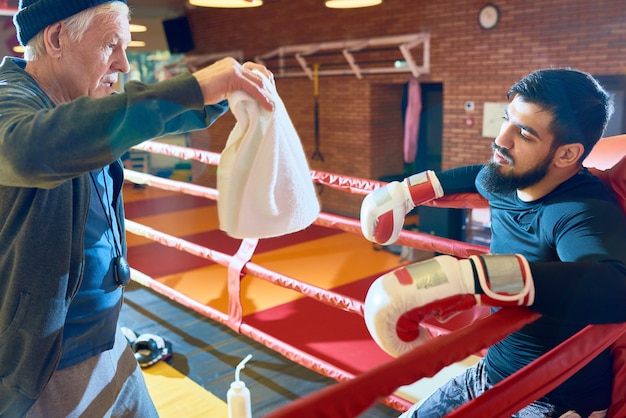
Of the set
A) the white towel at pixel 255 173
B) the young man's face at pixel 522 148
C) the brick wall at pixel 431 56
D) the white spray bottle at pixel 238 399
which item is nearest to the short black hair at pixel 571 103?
the young man's face at pixel 522 148

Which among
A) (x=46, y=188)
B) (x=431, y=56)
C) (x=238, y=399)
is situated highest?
(x=46, y=188)

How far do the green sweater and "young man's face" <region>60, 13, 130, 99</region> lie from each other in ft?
0.25

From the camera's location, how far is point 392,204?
1.47 m

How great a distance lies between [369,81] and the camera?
710cm

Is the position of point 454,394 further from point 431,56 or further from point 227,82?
point 431,56

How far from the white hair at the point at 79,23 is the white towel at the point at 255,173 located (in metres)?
0.35

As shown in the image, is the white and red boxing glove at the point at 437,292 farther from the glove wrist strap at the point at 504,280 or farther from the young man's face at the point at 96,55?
the young man's face at the point at 96,55

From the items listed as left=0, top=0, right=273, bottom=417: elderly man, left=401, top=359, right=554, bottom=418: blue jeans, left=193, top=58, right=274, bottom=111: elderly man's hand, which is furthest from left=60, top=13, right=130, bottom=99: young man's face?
left=401, top=359, right=554, bottom=418: blue jeans

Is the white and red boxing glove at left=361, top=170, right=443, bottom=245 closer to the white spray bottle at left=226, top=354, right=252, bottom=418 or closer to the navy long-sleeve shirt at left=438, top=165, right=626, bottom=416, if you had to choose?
the navy long-sleeve shirt at left=438, top=165, right=626, bottom=416

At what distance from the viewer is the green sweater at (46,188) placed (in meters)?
0.82

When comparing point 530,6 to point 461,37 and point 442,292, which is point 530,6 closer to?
point 461,37

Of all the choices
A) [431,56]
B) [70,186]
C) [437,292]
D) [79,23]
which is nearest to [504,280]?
[437,292]

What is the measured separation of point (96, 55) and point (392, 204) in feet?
2.69

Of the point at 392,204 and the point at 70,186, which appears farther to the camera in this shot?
the point at 392,204
